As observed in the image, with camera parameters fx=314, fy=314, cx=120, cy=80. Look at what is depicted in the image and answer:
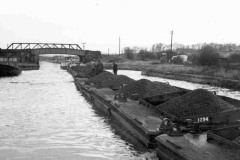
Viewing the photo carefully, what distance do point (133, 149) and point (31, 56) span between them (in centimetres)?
6675

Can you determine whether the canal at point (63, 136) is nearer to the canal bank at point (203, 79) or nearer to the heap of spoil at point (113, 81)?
the heap of spoil at point (113, 81)

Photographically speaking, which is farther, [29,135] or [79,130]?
[79,130]

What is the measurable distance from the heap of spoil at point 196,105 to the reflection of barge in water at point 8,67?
37961 mm

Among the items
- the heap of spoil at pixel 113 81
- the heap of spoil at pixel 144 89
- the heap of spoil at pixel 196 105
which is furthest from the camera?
the heap of spoil at pixel 113 81

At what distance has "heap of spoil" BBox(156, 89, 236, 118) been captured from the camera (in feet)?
28.7

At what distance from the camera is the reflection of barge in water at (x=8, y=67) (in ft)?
143

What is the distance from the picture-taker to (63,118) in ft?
40.9

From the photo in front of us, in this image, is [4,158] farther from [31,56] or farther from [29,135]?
[31,56]

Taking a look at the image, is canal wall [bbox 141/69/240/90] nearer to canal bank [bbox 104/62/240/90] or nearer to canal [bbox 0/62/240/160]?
canal bank [bbox 104/62/240/90]

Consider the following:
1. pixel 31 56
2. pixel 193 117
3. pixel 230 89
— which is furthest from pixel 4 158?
pixel 31 56

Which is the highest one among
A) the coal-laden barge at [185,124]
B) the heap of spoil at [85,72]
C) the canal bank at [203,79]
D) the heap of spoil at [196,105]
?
the heap of spoil at [196,105]

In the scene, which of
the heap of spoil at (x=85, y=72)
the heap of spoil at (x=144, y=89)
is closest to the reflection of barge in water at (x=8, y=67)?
the heap of spoil at (x=85, y=72)

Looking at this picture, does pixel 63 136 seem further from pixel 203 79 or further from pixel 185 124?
pixel 203 79

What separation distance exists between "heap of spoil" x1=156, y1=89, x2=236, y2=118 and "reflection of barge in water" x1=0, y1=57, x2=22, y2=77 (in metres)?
38.0
